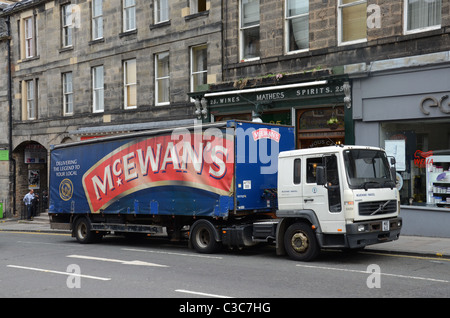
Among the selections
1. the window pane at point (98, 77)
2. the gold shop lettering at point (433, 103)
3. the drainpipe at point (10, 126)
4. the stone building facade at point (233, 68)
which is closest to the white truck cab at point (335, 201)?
the gold shop lettering at point (433, 103)

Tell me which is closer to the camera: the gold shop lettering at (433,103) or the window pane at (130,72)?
the gold shop lettering at (433,103)

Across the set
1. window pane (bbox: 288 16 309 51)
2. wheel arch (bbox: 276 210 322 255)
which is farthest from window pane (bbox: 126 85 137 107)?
wheel arch (bbox: 276 210 322 255)

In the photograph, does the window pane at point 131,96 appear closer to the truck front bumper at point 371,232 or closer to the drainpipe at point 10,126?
the drainpipe at point 10,126

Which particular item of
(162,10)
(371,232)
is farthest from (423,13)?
(162,10)

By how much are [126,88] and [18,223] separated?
979cm

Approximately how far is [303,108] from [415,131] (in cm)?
403

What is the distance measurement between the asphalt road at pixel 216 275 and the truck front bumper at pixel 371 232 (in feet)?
1.60

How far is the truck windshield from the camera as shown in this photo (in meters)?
11.6

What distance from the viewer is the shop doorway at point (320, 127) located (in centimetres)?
1827

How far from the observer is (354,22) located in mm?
18000

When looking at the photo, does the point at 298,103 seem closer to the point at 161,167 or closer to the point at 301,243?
the point at 161,167

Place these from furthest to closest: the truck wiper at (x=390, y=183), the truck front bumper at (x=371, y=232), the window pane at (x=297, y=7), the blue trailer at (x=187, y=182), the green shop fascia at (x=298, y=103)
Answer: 1. the window pane at (x=297, y=7)
2. the green shop fascia at (x=298, y=103)
3. the blue trailer at (x=187, y=182)
4. the truck wiper at (x=390, y=183)
5. the truck front bumper at (x=371, y=232)

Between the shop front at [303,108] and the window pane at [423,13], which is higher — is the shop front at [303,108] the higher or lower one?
the lower one

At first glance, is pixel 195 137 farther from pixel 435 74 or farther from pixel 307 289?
pixel 435 74
